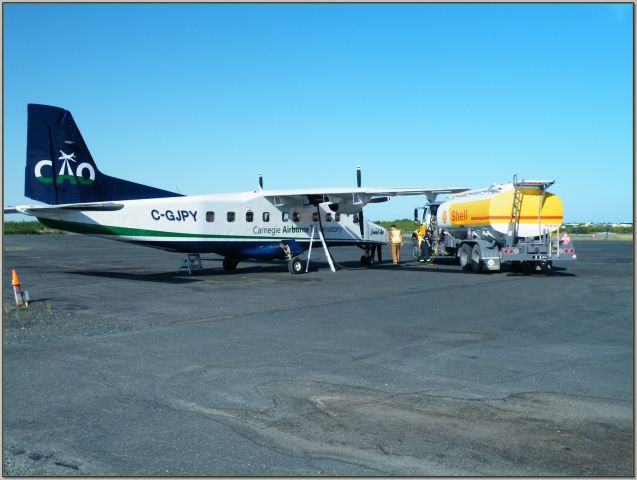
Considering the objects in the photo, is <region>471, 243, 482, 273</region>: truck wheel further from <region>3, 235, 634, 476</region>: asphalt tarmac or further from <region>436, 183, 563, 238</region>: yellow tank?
<region>3, 235, 634, 476</region>: asphalt tarmac

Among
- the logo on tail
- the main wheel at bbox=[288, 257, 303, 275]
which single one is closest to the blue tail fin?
the logo on tail

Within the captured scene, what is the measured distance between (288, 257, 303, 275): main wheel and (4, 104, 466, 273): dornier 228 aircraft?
0.04m

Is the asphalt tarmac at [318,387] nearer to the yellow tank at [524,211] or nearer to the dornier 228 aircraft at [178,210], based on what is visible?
the dornier 228 aircraft at [178,210]

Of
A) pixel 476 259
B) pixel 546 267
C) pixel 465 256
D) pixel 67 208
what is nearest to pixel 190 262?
pixel 67 208

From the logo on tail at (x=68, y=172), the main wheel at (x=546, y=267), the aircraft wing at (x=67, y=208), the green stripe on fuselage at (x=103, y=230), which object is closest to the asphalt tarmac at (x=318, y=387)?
the aircraft wing at (x=67, y=208)

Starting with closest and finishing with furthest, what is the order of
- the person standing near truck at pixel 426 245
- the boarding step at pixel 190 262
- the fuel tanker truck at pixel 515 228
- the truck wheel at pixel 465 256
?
the fuel tanker truck at pixel 515 228
the boarding step at pixel 190 262
the truck wheel at pixel 465 256
the person standing near truck at pixel 426 245

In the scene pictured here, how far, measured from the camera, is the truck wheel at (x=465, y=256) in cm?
2628

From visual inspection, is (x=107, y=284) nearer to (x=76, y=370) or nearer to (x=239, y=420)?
(x=76, y=370)

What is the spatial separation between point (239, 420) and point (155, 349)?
4.11 metres

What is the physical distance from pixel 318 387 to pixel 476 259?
62.2ft

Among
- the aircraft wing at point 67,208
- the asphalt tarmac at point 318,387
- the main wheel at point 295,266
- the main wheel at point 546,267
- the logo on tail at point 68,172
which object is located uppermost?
the logo on tail at point 68,172

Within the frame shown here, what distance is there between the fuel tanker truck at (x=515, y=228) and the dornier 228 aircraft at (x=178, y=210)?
2448mm

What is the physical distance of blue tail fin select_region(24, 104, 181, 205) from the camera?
811 inches

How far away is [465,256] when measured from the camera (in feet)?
87.4
